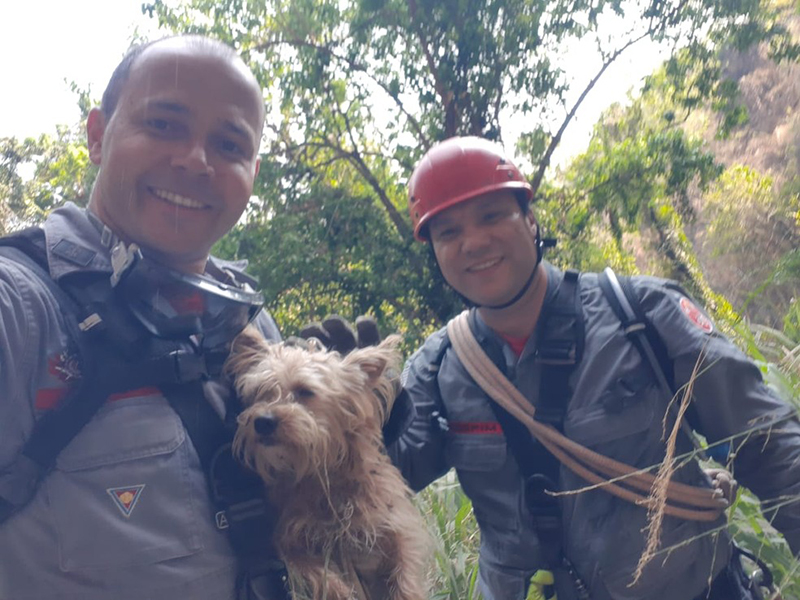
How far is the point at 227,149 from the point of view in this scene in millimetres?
2012

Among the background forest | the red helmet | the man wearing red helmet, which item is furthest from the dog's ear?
the background forest

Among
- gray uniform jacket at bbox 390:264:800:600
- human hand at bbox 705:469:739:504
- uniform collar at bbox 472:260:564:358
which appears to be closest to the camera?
gray uniform jacket at bbox 390:264:800:600

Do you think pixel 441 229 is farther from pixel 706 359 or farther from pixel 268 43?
pixel 268 43

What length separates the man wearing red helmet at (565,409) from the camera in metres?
2.28

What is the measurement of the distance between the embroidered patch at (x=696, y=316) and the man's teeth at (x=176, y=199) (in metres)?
1.56

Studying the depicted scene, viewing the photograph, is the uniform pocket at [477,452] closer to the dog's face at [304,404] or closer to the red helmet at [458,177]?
the dog's face at [304,404]

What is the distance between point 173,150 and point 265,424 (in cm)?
82

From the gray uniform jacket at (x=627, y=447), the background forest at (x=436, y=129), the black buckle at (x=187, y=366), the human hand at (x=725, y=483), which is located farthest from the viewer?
the background forest at (x=436, y=129)

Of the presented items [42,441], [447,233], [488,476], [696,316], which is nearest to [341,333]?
[447,233]

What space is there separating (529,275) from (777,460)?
3.25ft

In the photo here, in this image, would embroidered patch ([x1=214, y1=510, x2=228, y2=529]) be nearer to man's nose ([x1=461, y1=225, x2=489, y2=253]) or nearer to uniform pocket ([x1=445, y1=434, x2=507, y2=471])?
uniform pocket ([x1=445, y1=434, x2=507, y2=471])

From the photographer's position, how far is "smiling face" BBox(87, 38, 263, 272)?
189 centimetres

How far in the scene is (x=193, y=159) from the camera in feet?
6.22

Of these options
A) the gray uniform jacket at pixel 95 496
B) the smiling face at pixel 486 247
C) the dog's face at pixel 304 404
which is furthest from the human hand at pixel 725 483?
the gray uniform jacket at pixel 95 496
